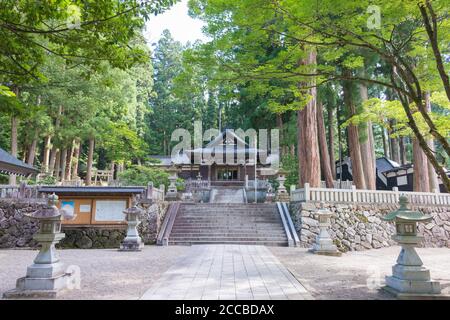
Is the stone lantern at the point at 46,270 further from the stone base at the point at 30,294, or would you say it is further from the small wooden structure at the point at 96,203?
the small wooden structure at the point at 96,203

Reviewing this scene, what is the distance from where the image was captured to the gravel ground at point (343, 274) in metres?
4.39

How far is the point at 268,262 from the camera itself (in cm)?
682

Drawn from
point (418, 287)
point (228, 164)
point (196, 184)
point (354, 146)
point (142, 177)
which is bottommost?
point (418, 287)

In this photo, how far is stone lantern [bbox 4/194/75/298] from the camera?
13.2 ft

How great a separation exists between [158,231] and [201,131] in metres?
25.5

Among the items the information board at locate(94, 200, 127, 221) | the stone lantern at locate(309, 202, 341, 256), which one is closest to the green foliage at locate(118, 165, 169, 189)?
the information board at locate(94, 200, 127, 221)

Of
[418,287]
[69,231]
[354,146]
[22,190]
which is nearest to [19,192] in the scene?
[22,190]

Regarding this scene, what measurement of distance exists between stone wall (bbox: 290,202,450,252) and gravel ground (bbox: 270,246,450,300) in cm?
235

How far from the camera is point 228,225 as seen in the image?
1179 cm

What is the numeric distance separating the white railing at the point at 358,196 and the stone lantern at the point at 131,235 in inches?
239

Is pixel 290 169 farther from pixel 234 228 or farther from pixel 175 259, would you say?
pixel 175 259

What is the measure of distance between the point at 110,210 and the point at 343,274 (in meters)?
7.88

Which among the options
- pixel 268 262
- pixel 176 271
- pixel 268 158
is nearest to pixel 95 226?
pixel 176 271

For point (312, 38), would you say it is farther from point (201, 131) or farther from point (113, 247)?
point (201, 131)
